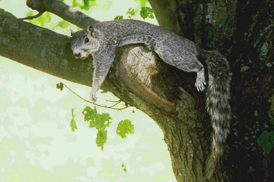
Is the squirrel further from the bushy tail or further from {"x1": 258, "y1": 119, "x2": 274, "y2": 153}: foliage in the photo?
{"x1": 258, "y1": 119, "x2": 274, "y2": 153}: foliage

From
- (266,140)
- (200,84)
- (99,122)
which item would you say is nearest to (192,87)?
(200,84)

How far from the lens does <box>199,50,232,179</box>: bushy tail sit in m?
1.44

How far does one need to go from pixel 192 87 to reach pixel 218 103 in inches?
8.6

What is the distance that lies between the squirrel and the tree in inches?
2.2

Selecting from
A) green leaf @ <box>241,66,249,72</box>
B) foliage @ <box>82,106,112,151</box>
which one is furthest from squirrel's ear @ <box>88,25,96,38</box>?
green leaf @ <box>241,66,249,72</box>

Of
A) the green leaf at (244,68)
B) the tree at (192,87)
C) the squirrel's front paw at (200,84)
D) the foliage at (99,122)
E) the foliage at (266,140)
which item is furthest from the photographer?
the foliage at (99,122)

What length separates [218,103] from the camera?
152 cm

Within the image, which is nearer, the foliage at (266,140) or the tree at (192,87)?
the foliage at (266,140)

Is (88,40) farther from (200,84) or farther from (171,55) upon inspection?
(200,84)

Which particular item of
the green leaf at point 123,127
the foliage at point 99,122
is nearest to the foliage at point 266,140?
the green leaf at point 123,127

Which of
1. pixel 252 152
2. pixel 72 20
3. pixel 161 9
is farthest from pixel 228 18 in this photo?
pixel 72 20

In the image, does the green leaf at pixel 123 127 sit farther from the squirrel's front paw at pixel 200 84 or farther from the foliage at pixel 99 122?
the squirrel's front paw at pixel 200 84

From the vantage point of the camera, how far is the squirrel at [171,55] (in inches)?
58.7

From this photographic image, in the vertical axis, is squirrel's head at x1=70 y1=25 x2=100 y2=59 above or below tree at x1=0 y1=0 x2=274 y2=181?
above
